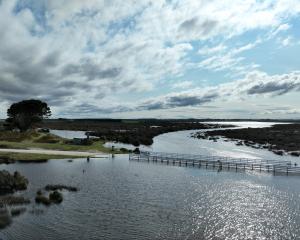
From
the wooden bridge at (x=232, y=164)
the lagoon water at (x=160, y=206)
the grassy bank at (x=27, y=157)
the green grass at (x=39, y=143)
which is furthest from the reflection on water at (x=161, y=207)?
the green grass at (x=39, y=143)

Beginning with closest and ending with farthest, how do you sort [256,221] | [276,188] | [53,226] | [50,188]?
[53,226], [256,221], [50,188], [276,188]

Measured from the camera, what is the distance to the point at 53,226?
106 ft

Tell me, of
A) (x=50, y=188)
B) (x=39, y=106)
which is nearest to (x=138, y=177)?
(x=50, y=188)

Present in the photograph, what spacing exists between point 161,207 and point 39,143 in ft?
238

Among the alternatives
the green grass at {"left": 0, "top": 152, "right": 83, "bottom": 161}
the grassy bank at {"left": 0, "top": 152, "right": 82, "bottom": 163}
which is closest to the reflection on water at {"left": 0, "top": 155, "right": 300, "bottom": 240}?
the grassy bank at {"left": 0, "top": 152, "right": 82, "bottom": 163}

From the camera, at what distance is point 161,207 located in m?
40.3

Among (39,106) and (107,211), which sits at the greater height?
(39,106)

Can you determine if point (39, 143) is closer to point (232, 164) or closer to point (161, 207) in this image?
point (232, 164)

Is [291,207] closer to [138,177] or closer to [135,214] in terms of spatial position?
[135,214]

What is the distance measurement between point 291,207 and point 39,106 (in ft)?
362

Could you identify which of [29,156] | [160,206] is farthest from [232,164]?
[29,156]

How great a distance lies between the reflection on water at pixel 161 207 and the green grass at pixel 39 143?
28597 mm

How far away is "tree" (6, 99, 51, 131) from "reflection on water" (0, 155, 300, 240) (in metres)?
66.6

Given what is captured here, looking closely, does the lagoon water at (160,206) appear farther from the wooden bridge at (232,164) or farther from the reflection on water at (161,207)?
the wooden bridge at (232,164)
